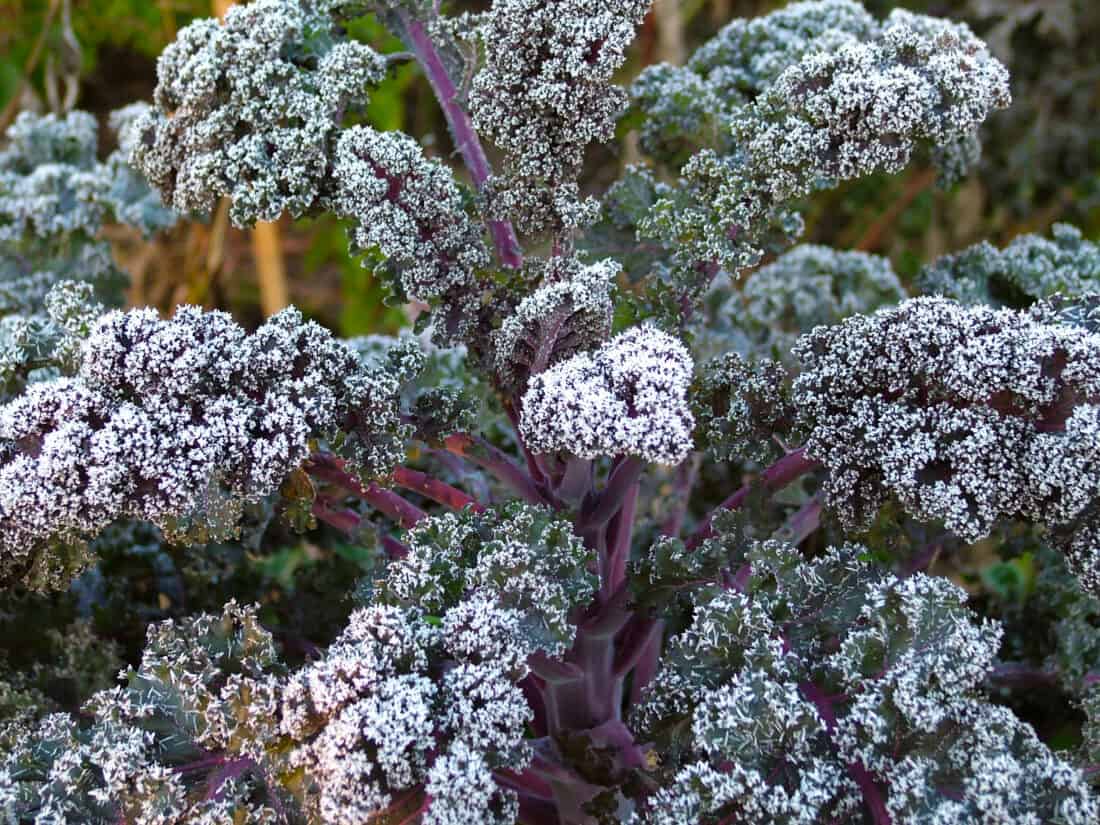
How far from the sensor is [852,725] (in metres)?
0.92

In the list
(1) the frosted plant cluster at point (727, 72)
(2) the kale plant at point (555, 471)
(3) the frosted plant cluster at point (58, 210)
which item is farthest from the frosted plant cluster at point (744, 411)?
(3) the frosted plant cluster at point (58, 210)

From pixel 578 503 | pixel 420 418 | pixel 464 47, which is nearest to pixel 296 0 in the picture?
pixel 464 47

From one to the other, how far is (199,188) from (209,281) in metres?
0.96

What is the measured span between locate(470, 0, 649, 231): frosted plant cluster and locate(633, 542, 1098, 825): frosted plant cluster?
469 millimetres

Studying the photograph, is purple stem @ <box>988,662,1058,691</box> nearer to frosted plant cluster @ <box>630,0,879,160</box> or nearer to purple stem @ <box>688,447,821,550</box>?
purple stem @ <box>688,447,821,550</box>

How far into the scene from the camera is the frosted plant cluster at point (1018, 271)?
4.61ft

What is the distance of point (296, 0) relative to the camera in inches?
51.8

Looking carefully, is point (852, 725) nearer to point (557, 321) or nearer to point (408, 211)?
point (557, 321)

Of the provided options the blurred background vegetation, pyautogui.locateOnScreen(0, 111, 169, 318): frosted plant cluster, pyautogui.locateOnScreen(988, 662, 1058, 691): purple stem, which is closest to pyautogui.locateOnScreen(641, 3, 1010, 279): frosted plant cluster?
pyautogui.locateOnScreen(988, 662, 1058, 691): purple stem

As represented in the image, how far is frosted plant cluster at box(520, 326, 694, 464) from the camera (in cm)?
95

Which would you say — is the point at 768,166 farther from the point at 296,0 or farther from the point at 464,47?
the point at 296,0

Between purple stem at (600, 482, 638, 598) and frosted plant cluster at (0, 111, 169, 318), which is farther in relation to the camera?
frosted plant cluster at (0, 111, 169, 318)

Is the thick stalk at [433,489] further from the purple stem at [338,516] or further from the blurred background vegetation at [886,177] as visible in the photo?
the blurred background vegetation at [886,177]

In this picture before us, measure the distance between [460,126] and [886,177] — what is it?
162cm
